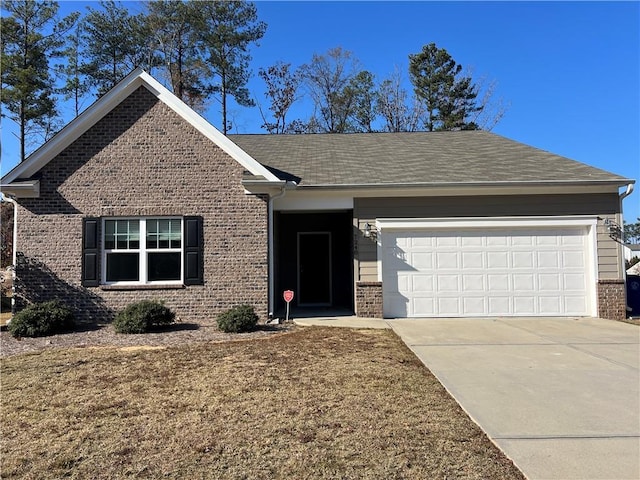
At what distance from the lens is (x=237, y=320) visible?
9.05m

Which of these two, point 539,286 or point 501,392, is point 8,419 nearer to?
point 501,392

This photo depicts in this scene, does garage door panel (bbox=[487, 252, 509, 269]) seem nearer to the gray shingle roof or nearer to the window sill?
the gray shingle roof

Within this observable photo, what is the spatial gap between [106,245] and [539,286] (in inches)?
402

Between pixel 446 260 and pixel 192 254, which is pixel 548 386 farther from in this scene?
pixel 192 254

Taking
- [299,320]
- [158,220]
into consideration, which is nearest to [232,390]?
[299,320]

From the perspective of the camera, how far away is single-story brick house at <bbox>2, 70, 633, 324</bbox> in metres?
10.1

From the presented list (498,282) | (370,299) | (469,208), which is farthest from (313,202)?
(498,282)

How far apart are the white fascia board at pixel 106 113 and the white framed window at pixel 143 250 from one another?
192 centimetres

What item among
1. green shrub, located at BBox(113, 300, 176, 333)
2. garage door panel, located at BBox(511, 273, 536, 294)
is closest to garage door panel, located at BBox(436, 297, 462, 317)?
garage door panel, located at BBox(511, 273, 536, 294)

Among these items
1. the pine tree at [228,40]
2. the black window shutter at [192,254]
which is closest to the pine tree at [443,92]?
the pine tree at [228,40]

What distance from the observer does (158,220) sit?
10281 millimetres

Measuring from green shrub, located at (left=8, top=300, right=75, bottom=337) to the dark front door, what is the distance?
665 cm

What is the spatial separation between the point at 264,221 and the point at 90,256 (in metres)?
3.90

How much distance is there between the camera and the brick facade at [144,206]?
10.0 m
